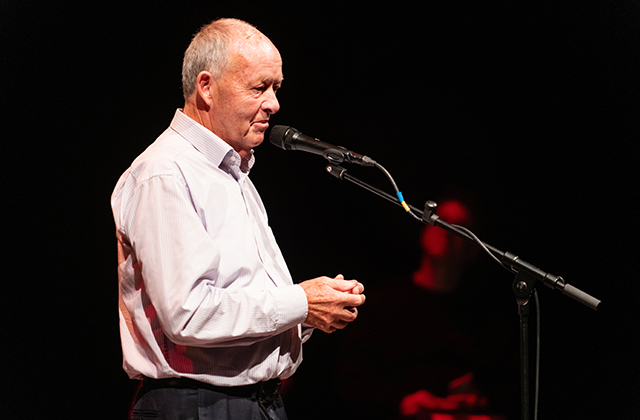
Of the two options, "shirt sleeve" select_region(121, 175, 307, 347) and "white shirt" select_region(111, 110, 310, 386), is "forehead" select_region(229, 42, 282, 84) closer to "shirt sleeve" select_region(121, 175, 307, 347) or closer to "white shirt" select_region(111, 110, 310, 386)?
"white shirt" select_region(111, 110, 310, 386)

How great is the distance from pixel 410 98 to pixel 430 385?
1.54m

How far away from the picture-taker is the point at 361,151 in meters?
2.69

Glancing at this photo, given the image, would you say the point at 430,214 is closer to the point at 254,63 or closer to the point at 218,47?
the point at 254,63

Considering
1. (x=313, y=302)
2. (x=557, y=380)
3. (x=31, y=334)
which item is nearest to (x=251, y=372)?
(x=313, y=302)

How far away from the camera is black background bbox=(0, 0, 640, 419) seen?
2.26 metres

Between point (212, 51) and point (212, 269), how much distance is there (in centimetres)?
67

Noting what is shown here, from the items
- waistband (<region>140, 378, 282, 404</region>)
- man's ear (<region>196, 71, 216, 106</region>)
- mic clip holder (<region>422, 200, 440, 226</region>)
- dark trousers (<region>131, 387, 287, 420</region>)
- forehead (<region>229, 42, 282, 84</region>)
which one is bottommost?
dark trousers (<region>131, 387, 287, 420</region>)

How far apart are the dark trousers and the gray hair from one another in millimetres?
879

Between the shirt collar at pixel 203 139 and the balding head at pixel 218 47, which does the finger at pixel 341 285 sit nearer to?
the shirt collar at pixel 203 139

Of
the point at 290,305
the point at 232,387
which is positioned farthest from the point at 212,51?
the point at 232,387

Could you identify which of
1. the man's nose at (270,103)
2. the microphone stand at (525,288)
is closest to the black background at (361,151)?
the man's nose at (270,103)

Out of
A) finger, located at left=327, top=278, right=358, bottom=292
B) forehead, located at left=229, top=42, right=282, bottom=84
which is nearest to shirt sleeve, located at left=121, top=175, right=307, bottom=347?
finger, located at left=327, top=278, right=358, bottom=292

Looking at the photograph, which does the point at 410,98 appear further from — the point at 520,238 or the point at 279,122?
the point at 520,238

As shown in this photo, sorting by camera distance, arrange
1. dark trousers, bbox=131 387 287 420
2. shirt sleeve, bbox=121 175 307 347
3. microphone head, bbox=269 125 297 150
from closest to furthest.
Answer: shirt sleeve, bbox=121 175 307 347 < dark trousers, bbox=131 387 287 420 < microphone head, bbox=269 125 297 150
